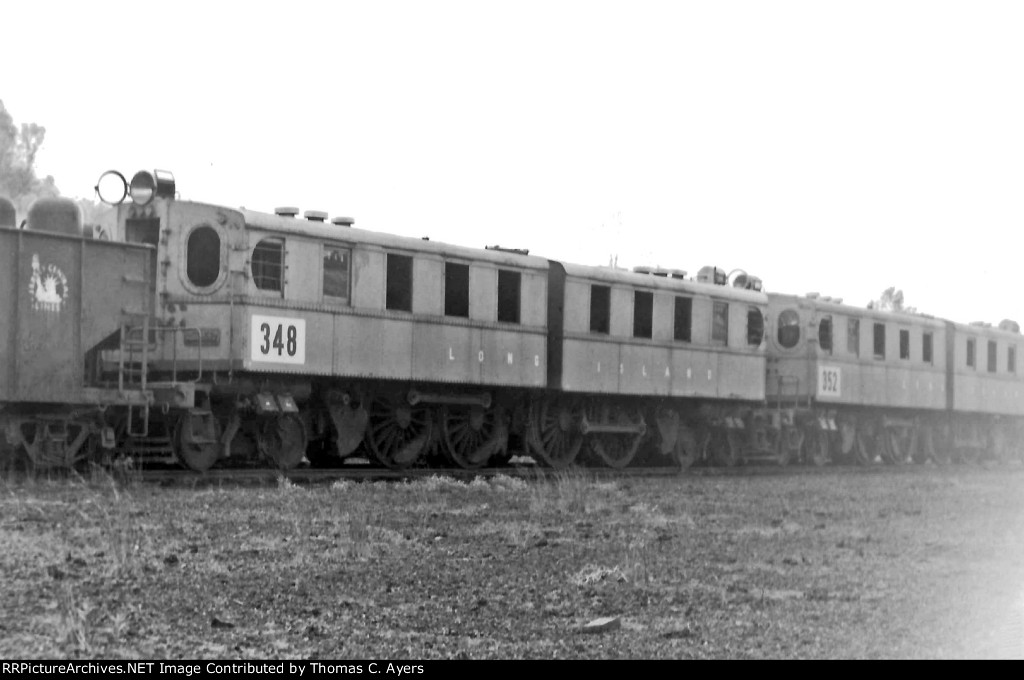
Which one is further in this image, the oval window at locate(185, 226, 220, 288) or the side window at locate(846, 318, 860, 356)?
the side window at locate(846, 318, 860, 356)

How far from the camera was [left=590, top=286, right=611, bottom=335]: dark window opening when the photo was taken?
21.6 meters

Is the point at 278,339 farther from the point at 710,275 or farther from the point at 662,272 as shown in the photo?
the point at 710,275

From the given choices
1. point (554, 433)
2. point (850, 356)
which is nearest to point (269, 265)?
point (554, 433)

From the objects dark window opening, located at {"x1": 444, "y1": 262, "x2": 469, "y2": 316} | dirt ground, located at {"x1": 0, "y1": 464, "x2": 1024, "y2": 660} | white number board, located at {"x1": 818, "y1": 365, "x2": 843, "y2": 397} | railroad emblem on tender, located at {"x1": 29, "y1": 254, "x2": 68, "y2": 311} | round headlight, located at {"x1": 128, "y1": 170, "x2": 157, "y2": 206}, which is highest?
round headlight, located at {"x1": 128, "y1": 170, "x2": 157, "y2": 206}

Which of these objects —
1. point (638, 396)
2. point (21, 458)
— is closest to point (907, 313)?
point (638, 396)

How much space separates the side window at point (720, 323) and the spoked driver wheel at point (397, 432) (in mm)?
7201

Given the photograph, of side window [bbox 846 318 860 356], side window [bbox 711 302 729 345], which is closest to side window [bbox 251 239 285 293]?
side window [bbox 711 302 729 345]

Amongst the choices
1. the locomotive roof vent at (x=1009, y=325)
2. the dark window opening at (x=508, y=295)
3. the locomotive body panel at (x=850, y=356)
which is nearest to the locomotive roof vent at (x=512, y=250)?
the dark window opening at (x=508, y=295)

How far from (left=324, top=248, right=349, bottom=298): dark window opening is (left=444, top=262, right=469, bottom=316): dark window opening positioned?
190 centimetres

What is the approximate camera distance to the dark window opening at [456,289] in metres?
19.0

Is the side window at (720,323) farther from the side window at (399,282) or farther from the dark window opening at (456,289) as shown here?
the side window at (399,282)

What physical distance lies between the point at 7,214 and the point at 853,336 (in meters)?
19.0

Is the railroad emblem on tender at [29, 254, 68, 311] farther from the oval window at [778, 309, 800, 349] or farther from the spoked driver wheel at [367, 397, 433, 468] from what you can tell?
the oval window at [778, 309, 800, 349]
